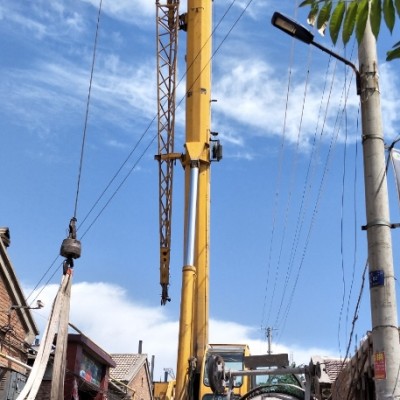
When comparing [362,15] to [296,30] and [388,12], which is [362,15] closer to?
[388,12]

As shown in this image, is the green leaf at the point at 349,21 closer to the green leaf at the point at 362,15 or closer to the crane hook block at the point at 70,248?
the green leaf at the point at 362,15

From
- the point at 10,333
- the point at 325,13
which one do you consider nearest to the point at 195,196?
the point at 10,333

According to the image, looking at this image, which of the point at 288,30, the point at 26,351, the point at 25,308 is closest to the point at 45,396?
the point at 26,351

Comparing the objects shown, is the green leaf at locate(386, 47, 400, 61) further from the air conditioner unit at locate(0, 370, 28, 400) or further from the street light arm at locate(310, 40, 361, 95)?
the air conditioner unit at locate(0, 370, 28, 400)

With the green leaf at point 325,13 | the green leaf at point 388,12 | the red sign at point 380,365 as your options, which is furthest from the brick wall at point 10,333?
the green leaf at point 388,12

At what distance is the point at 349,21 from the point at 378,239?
11.4 ft

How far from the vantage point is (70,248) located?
10039mm

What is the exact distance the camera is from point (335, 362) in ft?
49.0

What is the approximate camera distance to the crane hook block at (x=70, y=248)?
1002cm

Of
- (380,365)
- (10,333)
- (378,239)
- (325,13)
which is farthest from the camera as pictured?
A: (10,333)

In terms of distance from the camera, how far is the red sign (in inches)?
259

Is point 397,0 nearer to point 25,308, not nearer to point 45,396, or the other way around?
point 25,308

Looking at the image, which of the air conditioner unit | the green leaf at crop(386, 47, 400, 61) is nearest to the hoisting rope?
the green leaf at crop(386, 47, 400, 61)

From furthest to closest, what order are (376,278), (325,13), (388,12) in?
(376,278), (325,13), (388,12)
